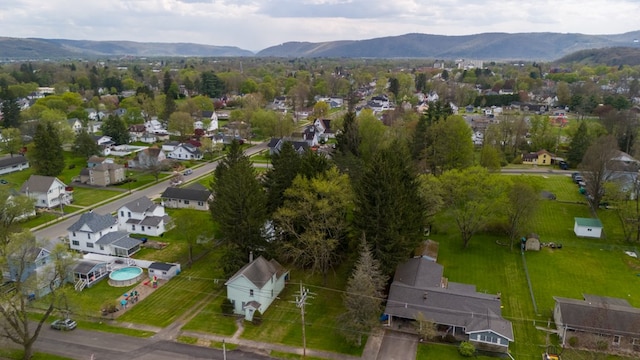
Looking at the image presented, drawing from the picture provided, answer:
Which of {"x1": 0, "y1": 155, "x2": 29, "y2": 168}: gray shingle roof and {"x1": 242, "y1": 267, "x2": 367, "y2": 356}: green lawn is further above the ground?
{"x1": 0, "y1": 155, "x2": 29, "y2": 168}: gray shingle roof

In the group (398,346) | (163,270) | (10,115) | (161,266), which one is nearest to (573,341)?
(398,346)

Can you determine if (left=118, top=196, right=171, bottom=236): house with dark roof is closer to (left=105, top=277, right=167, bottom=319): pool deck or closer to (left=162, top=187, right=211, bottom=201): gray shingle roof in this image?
(left=162, top=187, right=211, bottom=201): gray shingle roof

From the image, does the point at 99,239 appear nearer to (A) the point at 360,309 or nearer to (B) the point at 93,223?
(B) the point at 93,223

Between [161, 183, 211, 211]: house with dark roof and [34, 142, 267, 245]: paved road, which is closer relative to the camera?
[34, 142, 267, 245]: paved road

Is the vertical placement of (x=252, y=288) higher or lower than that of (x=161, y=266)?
higher

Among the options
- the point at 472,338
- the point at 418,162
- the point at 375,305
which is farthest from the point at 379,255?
the point at 418,162

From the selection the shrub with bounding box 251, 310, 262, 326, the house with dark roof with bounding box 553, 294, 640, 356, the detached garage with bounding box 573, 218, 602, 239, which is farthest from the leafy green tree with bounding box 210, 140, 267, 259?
the detached garage with bounding box 573, 218, 602, 239

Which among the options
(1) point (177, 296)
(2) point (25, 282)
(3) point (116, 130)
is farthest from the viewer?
(3) point (116, 130)
